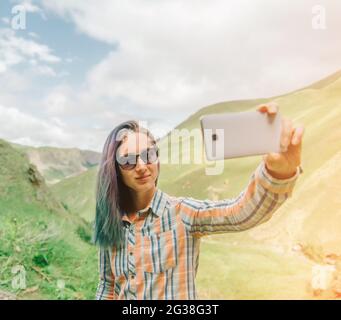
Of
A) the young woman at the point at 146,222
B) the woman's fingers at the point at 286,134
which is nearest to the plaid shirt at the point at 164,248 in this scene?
the young woman at the point at 146,222

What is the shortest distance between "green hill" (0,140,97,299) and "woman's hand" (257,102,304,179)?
1.17 m

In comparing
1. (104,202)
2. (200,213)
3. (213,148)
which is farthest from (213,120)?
(104,202)

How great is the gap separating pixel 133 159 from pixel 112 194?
105mm

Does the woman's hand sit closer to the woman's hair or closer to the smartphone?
the smartphone

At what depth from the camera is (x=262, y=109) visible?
3.04ft

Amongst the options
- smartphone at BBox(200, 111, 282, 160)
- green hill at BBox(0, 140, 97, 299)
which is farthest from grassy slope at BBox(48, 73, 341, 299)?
smartphone at BBox(200, 111, 282, 160)

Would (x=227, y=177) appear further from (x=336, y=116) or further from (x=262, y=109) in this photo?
(x=262, y=109)

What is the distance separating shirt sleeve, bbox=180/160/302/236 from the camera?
0.95 m

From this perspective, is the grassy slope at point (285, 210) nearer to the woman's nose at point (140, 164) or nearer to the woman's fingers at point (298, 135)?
the woman's nose at point (140, 164)

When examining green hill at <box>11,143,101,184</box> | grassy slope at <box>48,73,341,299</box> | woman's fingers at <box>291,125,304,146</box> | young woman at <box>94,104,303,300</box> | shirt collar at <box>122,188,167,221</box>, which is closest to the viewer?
woman's fingers at <box>291,125,304,146</box>

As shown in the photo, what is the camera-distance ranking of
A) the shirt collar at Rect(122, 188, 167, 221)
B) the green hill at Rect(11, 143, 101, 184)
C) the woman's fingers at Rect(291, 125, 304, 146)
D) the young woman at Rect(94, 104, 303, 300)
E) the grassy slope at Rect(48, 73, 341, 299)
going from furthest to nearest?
1. the green hill at Rect(11, 143, 101, 184)
2. the grassy slope at Rect(48, 73, 341, 299)
3. the shirt collar at Rect(122, 188, 167, 221)
4. the young woman at Rect(94, 104, 303, 300)
5. the woman's fingers at Rect(291, 125, 304, 146)

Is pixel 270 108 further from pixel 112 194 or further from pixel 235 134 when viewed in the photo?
pixel 112 194

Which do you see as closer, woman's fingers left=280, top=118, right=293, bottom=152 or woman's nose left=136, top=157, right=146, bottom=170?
woman's fingers left=280, top=118, right=293, bottom=152

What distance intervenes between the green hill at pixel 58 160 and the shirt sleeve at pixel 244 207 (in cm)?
84
